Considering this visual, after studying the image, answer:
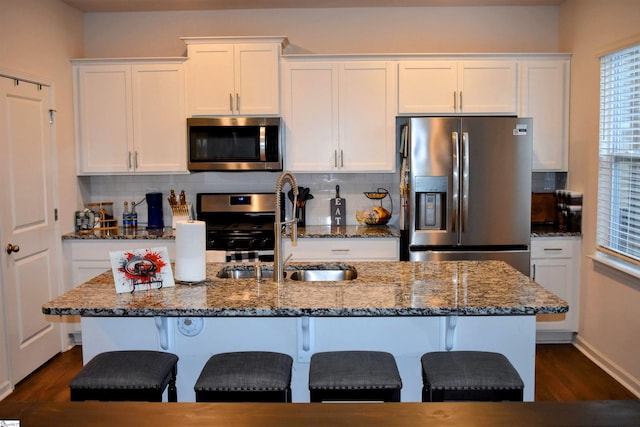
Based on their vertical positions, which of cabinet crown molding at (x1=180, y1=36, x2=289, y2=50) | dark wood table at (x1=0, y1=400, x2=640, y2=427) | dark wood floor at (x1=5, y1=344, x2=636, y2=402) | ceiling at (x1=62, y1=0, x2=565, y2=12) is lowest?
dark wood floor at (x1=5, y1=344, x2=636, y2=402)

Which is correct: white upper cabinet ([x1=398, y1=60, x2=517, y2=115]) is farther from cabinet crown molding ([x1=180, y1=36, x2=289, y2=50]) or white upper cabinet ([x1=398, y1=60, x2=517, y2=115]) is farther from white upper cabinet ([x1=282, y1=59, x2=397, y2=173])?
cabinet crown molding ([x1=180, y1=36, x2=289, y2=50])

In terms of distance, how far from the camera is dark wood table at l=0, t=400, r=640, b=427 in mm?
1346

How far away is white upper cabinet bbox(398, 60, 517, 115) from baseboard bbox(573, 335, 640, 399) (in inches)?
70.4

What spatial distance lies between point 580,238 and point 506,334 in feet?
7.22

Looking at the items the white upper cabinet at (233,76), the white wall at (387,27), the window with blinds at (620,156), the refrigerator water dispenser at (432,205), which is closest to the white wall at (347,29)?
the white wall at (387,27)

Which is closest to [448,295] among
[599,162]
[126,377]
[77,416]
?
[126,377]

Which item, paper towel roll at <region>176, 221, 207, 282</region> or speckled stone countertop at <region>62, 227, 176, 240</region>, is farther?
speckled stone countertop at <region>62, 227, 176, 240</region>

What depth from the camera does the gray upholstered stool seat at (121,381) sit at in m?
1.95

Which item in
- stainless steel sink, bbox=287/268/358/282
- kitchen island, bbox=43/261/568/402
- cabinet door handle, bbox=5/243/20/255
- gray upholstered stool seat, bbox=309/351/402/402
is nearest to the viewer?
gray upholstered stool seat, bbox=309/351/402/402

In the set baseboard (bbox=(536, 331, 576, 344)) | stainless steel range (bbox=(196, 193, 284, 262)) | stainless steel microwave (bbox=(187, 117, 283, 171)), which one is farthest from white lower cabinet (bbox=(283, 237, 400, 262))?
baseboard (bbox=(536, 331, 576, 344))

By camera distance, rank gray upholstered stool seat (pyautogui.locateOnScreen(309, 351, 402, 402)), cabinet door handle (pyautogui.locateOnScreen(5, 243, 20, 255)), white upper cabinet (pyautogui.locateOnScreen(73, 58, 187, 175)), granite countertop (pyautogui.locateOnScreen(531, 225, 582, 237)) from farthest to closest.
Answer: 1. white upper cabinet (pyautogui.locateOnScreen(73, 58, 187, 175))
2. granite countertop (pyautogui.locateOnScreen(531, 225, 582, 237))
3. cabinet door handle (pyautogui.locateOnScreen(5, 243, 20, 255))
4. gray upholstered stool seat (pyautogui.locateOnScreen(309, 351, 402, 402))

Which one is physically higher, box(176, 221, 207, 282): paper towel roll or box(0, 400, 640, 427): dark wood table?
box(176, 221, 207, 282): paper towel roll

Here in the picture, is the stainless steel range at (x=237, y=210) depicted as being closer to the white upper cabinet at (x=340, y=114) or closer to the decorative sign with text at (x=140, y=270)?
the white upper cabinet at (x=340, y=114)

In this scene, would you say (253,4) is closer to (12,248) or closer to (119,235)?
(119,235)
